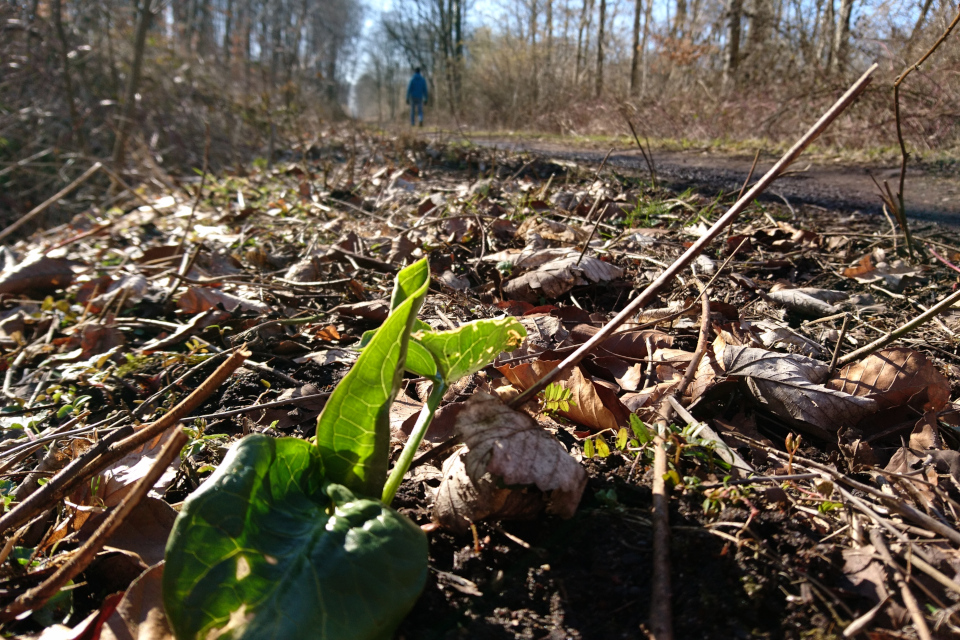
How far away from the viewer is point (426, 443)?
1.33 metres

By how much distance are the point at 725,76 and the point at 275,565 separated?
11.8 m

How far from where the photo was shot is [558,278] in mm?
2189

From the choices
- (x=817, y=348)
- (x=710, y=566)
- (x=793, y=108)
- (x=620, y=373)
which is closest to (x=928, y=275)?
(x=817, y=348)

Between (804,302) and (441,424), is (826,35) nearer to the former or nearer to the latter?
(804,302)

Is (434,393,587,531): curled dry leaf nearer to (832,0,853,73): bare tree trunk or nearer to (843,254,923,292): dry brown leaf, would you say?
(843,254,923,292): dry brown leaf

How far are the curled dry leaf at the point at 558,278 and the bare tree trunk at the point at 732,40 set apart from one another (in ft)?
32.4

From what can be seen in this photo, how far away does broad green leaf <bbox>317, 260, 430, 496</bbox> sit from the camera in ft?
2.90

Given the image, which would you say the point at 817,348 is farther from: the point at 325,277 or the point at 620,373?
the point at 325,277

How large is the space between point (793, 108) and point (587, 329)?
834 centimetres

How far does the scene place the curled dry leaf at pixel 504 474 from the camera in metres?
1.00

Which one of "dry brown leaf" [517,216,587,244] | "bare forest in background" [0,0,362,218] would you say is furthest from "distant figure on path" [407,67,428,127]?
"dry brown leaf" [517,216,587,244]

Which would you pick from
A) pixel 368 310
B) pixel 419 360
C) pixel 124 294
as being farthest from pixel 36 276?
pixel 419 360

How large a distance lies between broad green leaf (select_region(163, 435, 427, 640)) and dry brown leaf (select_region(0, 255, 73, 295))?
309 cm

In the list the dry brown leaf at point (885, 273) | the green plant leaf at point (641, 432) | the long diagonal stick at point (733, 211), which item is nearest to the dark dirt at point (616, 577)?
the green plant leaf at point (641, 432)
